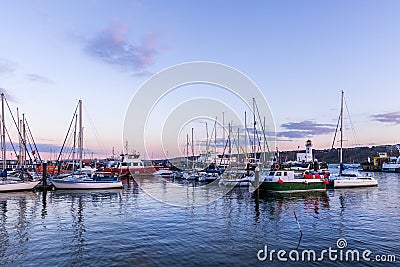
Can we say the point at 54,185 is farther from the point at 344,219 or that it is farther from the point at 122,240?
the point at 344,219

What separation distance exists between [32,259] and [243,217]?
15.5m

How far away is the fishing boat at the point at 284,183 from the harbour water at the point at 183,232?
27.0ft

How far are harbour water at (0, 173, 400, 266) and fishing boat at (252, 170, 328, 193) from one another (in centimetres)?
822

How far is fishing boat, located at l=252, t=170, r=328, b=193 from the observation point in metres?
39.7

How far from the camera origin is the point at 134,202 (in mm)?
32938

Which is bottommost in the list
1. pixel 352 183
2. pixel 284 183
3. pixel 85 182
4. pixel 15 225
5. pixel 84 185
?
pixel 352 183

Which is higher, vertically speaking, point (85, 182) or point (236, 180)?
point (85, 182)

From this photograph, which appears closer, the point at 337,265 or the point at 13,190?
the point at 337,265

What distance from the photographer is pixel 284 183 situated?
39.8 meters

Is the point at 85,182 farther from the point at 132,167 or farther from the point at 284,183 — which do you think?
the point at 132,167

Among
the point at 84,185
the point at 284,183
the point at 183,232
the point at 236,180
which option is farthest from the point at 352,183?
the point at 84,185

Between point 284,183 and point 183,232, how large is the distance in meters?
23.9

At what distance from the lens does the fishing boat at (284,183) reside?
39.7 m

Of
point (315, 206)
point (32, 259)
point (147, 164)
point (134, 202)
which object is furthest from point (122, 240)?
point (147, 164)
